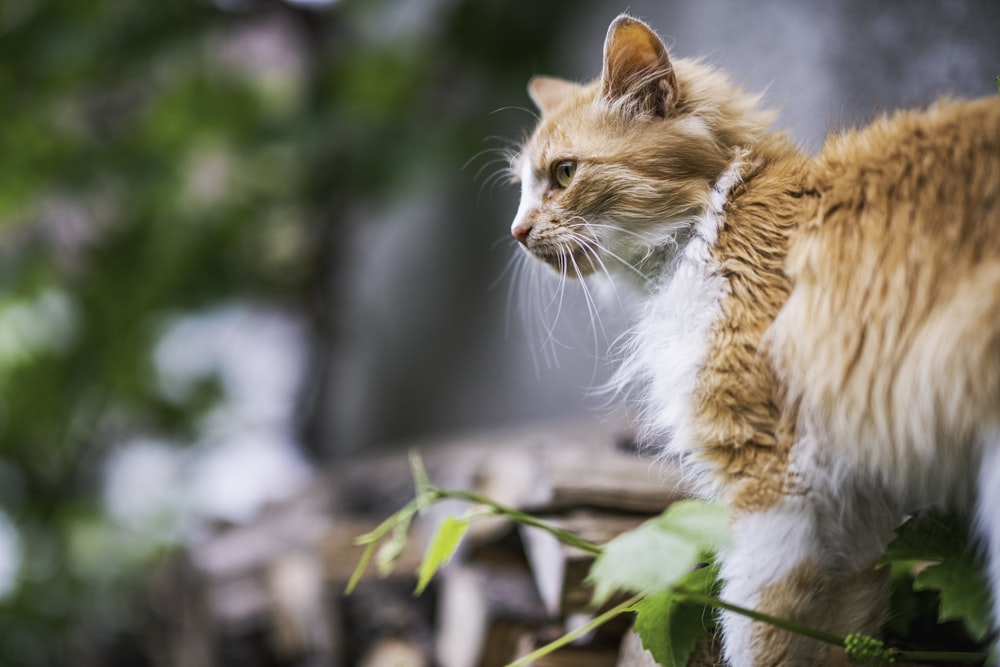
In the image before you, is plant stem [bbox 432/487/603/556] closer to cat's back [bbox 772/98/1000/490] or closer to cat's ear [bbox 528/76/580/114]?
cat's back [bbox 772/98/1000/490]

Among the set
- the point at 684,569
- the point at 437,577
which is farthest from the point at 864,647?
the point at 437,577

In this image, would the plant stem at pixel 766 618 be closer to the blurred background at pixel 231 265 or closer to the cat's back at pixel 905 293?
the cat's back at pixel 905 293

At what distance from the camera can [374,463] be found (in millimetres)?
2188

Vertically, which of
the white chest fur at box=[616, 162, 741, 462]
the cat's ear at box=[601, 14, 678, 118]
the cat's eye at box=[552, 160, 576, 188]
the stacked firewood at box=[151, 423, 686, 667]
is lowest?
the stacked firewood at box=[151, 423, 686, 667]

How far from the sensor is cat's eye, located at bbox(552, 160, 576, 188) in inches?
36.3

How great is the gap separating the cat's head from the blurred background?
0.92 metres

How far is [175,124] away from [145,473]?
1.34 meters

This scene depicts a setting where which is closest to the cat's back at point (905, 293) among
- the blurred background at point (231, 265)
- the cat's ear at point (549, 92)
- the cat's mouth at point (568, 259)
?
the cat's mouth at point (568, 259)

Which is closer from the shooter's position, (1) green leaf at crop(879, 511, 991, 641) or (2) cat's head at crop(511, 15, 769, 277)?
Answer: (1) green leaf at crop(879, 511, 991, 641)

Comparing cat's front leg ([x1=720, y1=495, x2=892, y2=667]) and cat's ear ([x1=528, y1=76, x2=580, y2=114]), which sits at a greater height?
cat's ear ([x1=528, y1=76, x2=580, y2=114])

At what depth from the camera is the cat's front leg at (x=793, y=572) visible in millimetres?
738

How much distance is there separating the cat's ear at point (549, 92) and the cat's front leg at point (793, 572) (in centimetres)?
56

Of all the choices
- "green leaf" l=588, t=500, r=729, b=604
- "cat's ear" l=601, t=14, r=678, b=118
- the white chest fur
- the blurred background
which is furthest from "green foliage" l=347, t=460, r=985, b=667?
the blurred background

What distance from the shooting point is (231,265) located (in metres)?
2.78
